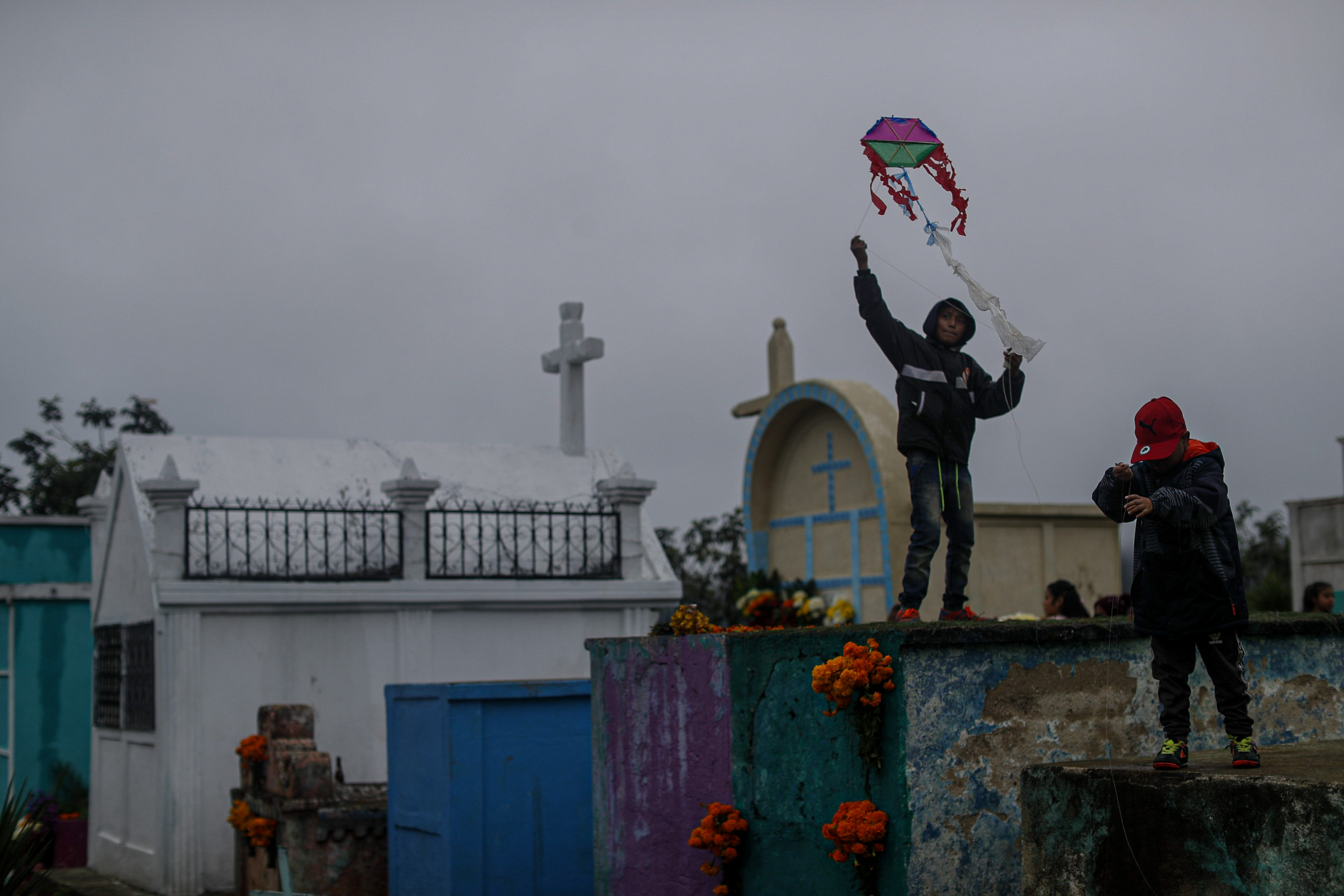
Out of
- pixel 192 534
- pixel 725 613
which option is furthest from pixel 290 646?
pixel 725 613

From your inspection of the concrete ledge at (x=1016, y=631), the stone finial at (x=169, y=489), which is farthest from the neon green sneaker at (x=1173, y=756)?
the stone finial at (x=169, y=489)

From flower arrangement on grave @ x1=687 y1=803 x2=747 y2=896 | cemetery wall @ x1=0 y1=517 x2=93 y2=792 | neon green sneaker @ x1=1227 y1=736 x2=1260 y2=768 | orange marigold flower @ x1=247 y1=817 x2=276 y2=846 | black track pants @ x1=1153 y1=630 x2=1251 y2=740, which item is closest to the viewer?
neon green sneaker @ x1=1227 y1=736 x2=1260 y2=768

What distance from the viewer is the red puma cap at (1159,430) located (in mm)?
4922

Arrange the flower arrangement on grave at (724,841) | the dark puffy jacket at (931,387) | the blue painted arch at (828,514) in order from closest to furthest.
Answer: the flower arrangement on grave at (724,841)
the dark puffy jacket at (931,387)
the blue painted arch at (828,514)

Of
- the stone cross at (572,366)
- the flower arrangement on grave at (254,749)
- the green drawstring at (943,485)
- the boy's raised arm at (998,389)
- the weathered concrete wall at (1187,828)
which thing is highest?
the stone cross at (572,366)

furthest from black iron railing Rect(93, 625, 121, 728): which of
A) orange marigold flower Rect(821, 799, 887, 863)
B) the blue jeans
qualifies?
orange marigold flower Rect(821, 799, 887, 863)

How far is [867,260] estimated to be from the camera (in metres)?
6.91

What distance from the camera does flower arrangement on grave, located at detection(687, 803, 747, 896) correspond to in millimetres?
6570

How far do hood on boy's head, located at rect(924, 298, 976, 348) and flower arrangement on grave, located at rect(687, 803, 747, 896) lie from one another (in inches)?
97.3

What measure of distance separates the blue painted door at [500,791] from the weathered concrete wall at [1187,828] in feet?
13.2

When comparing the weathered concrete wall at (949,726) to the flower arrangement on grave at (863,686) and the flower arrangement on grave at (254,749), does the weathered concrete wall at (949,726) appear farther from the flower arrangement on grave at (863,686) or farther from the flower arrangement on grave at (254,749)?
the flower arrangement on grave at (254,749)

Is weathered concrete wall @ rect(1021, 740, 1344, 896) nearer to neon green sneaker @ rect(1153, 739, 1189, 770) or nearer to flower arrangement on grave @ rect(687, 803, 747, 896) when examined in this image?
neon green sneaker @ rect(1153, 739, 1189, 770)

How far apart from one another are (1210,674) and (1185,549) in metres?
0.46

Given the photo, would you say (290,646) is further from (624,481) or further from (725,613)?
(725,613)
